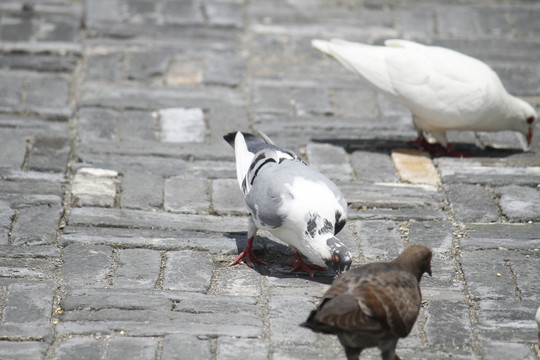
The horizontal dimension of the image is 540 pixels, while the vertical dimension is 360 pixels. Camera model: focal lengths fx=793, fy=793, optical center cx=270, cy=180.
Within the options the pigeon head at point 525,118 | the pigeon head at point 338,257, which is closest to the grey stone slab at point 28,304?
the pigeon head at point 338,257

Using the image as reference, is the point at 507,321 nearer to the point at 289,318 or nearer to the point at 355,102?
the point at 289,318

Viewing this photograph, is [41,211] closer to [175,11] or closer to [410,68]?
[410,68]

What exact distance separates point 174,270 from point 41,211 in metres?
1.09

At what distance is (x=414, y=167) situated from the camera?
5.98 m

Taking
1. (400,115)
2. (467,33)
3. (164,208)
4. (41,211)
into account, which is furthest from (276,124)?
(467,33)

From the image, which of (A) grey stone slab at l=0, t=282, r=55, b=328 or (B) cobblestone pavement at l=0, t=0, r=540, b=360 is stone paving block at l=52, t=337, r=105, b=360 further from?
(A) grey stone slab at l=0, t=282, r=55, b=328

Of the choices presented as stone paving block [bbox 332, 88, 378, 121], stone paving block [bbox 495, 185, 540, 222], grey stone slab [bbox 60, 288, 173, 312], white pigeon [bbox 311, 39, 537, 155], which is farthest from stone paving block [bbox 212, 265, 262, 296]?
stone paving block [bbox 332, 88, 378, 121]

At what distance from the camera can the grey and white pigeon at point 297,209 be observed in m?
4.29

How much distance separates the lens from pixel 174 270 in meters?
4.55

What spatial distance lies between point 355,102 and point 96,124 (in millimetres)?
2208

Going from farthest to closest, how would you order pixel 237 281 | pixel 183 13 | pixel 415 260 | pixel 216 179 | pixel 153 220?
1. pixel 183 13
2. pixel 216 179
3. pixel 153 220
4. pixel 237 281
5. pixel 415 260

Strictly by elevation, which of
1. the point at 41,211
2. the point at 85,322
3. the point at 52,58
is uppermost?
the point at 85,322

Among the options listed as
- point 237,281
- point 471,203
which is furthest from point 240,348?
point 471,203

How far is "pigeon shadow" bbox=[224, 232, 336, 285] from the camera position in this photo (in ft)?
15.2
